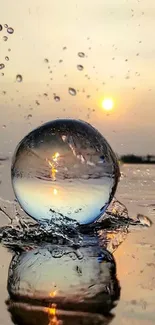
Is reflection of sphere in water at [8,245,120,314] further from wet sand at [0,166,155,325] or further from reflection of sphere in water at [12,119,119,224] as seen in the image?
reflection of sphere in water at [12,119,119,224]

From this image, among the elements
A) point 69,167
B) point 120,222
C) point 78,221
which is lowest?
point 120,222

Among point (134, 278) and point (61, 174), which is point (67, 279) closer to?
point (134, 278)

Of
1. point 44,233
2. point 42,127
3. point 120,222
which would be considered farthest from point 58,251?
point 120,222

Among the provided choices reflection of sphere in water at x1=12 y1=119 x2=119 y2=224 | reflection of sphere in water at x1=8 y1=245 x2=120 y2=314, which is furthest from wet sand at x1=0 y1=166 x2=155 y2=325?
reflection of sphere in water at x1=12 y1=119 x2=119 y2=224

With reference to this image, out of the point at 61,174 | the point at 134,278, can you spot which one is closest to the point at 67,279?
the point at 134,278

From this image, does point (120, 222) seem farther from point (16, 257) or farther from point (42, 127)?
point (16, 257)
